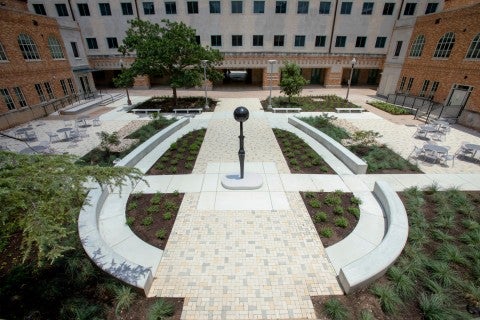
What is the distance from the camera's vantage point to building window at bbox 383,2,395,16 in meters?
30.0

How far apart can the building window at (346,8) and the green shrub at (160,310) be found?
120 ft

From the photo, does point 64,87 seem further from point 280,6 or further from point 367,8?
point 367,8

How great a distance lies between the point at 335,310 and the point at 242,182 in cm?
508

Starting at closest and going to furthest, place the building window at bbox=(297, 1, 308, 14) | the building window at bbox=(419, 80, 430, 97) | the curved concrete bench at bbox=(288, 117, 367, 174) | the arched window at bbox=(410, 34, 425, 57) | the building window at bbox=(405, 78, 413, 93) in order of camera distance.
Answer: the curved concrete bench at bbox=(288, 117, 367, 174) < the building window at bbox=(419, 80, 430, 97) < the arched window at bbox=(410, 34, 425, 57) < the building window at bbox=(405, 78, 413, 93) < the building window at bbox=(297, 1, 308, 14)

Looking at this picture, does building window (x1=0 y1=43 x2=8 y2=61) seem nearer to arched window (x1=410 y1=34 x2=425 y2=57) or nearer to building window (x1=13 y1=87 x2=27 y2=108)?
building window (x1=13 y1=87 x2=27 y2=108)

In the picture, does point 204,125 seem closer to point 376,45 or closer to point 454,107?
point 454,107

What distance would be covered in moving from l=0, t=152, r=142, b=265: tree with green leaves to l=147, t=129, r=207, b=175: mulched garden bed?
5.76m

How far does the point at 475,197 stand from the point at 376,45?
30.8m

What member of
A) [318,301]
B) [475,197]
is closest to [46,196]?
[318,301]

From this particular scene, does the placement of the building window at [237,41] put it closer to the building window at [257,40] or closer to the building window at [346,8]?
the building window at [257,40]

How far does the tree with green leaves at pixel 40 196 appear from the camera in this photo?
3.13 meters

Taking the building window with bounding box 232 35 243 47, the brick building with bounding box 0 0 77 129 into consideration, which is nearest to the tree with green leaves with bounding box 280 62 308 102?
the building window with bounding box 232 35 243 47

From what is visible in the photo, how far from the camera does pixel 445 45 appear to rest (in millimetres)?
19719

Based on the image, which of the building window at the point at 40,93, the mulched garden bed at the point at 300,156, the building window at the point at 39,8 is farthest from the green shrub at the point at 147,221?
the building window at the point at 39,8
